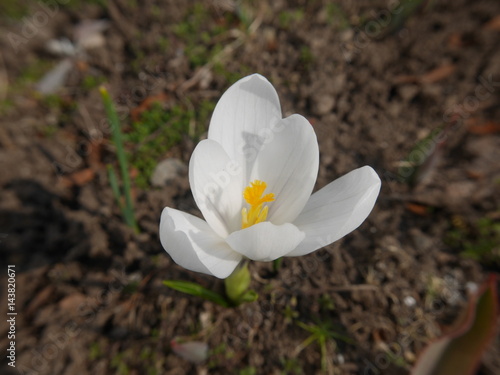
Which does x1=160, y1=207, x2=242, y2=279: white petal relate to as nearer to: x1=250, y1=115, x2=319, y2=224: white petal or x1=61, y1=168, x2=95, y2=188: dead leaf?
x1=250, y1=115, x2=319, y2=224: white petal

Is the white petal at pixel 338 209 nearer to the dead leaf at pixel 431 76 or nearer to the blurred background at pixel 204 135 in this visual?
the blurred background at pixel 204 135

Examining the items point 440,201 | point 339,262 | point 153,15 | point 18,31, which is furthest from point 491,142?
point 18,31

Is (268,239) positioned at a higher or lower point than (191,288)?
higher

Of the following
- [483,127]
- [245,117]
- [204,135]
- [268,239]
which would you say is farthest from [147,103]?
[483,127]

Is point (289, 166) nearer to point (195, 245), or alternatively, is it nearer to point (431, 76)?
point (195, 245)

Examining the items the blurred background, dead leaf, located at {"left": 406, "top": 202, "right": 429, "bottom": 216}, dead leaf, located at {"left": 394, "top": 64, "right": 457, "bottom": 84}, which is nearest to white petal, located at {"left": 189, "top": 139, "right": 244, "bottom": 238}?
the blurred background

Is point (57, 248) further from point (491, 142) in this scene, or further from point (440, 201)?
point (491, 142)
